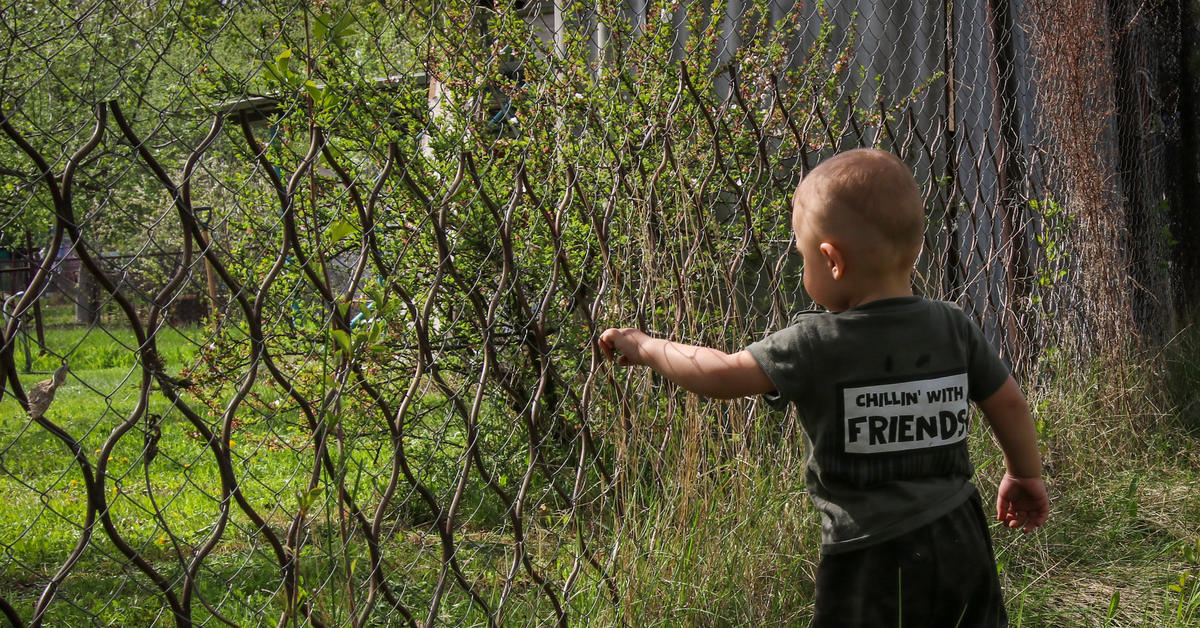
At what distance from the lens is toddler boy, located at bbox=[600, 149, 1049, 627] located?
1653mm

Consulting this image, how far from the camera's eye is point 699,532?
229cm

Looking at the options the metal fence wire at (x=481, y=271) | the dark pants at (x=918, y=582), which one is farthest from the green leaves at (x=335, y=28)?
the dark pants at (x=918, y=582)

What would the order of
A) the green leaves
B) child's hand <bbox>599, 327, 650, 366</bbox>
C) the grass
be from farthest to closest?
the grass, child's hand <bbox>599, 327, 650, 366</bbox>, the green leaves

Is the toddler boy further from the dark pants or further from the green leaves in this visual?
the green leaves

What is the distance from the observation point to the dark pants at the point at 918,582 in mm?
1689

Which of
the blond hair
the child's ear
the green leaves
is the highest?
the green leaves

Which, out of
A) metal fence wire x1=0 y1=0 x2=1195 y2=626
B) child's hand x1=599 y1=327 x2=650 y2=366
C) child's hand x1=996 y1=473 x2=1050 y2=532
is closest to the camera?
metal fence wire x1=0 y1=0 x2=1195 y2=626

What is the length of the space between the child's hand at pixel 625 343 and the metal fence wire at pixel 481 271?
0.31 metres

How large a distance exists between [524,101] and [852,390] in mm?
2438

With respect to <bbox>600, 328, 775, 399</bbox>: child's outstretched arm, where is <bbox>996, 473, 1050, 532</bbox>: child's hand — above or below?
below

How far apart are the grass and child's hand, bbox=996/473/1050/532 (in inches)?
8.0

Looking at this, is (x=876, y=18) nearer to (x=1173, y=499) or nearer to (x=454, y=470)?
(x=1173, y=499)

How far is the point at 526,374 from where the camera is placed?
3674mm

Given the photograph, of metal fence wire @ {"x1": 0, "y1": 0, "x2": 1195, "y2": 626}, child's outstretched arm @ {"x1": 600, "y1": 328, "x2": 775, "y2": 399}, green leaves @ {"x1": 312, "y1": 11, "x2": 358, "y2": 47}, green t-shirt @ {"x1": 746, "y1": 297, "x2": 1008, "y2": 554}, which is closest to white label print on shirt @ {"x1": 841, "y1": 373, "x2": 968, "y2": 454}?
green t-shirt @ {"x1": 746, "y1": 297, "x2": 1008, "y2": 554}
